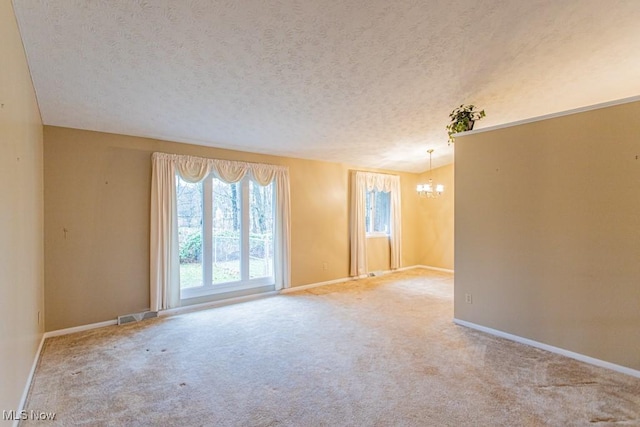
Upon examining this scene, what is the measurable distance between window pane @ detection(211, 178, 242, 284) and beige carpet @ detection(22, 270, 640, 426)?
1012 mm

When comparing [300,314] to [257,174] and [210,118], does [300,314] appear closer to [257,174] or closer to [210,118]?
[257,174]

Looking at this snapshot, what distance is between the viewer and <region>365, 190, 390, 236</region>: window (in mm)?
7232

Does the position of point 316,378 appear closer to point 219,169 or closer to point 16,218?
point 16,218

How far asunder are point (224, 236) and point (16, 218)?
2.98 metres

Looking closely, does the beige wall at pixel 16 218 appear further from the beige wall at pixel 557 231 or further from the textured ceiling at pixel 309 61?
the beige wall at pixel 557 231

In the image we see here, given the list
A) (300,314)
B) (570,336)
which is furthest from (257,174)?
(570,336)

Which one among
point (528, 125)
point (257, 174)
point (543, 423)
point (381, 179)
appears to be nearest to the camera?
point (543, 423)

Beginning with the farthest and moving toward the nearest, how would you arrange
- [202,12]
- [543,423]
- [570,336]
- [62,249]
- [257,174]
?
[257,174] → [62,249] → [570,336] → [202,12] → [543,423]

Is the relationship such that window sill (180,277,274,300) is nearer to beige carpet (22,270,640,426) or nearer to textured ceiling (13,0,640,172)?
beige carpet (22,270,640,426)

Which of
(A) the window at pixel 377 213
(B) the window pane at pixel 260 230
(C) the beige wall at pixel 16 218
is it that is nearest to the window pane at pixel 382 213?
(A) the window at pixel 377 213

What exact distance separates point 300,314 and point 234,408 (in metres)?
2.21

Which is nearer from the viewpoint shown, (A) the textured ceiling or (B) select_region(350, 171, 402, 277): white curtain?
(A) the textured ceiling

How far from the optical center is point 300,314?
4.49m

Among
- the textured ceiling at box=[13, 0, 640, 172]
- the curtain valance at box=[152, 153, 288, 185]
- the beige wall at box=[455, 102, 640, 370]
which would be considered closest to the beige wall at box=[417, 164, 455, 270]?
the textured ceiling at box=[13, 0, 640, 172]
